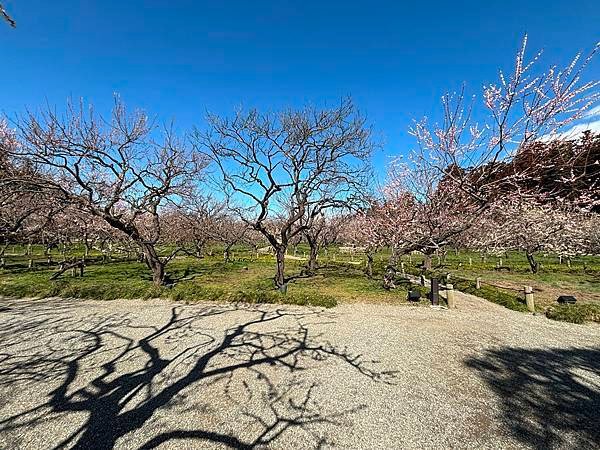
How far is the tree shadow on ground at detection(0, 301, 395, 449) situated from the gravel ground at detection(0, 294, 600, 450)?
2 cm

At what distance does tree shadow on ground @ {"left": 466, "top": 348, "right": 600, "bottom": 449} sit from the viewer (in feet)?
11.7

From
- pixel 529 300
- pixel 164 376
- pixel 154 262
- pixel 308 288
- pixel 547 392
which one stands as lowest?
pixel 164 376

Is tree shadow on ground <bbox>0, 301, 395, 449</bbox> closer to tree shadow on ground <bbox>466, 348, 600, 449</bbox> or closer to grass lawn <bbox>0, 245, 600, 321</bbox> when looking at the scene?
tree shadow on ground <bbox>466, 348, 600, 449</bbox>

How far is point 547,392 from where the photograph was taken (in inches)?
179

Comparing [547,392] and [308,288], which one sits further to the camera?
[308,288]

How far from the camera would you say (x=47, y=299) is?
34.9 feet

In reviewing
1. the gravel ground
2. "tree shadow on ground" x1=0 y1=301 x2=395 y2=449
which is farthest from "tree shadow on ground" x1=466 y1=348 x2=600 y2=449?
"tree shadow on ground" x1=0 y1=301 x2=395 y2=449

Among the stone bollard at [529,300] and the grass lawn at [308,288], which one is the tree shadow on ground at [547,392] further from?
the grass lawn at [308,288]

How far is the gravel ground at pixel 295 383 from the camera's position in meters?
3.53

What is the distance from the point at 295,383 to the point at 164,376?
2157mm

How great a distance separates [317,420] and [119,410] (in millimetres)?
2613

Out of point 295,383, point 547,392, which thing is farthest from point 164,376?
point 547,392

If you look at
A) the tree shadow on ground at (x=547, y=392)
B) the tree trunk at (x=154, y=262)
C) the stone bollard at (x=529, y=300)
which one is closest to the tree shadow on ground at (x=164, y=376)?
the tree shadow on ground at (x=547, y=392)

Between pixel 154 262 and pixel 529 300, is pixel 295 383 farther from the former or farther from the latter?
pixel 154 262
